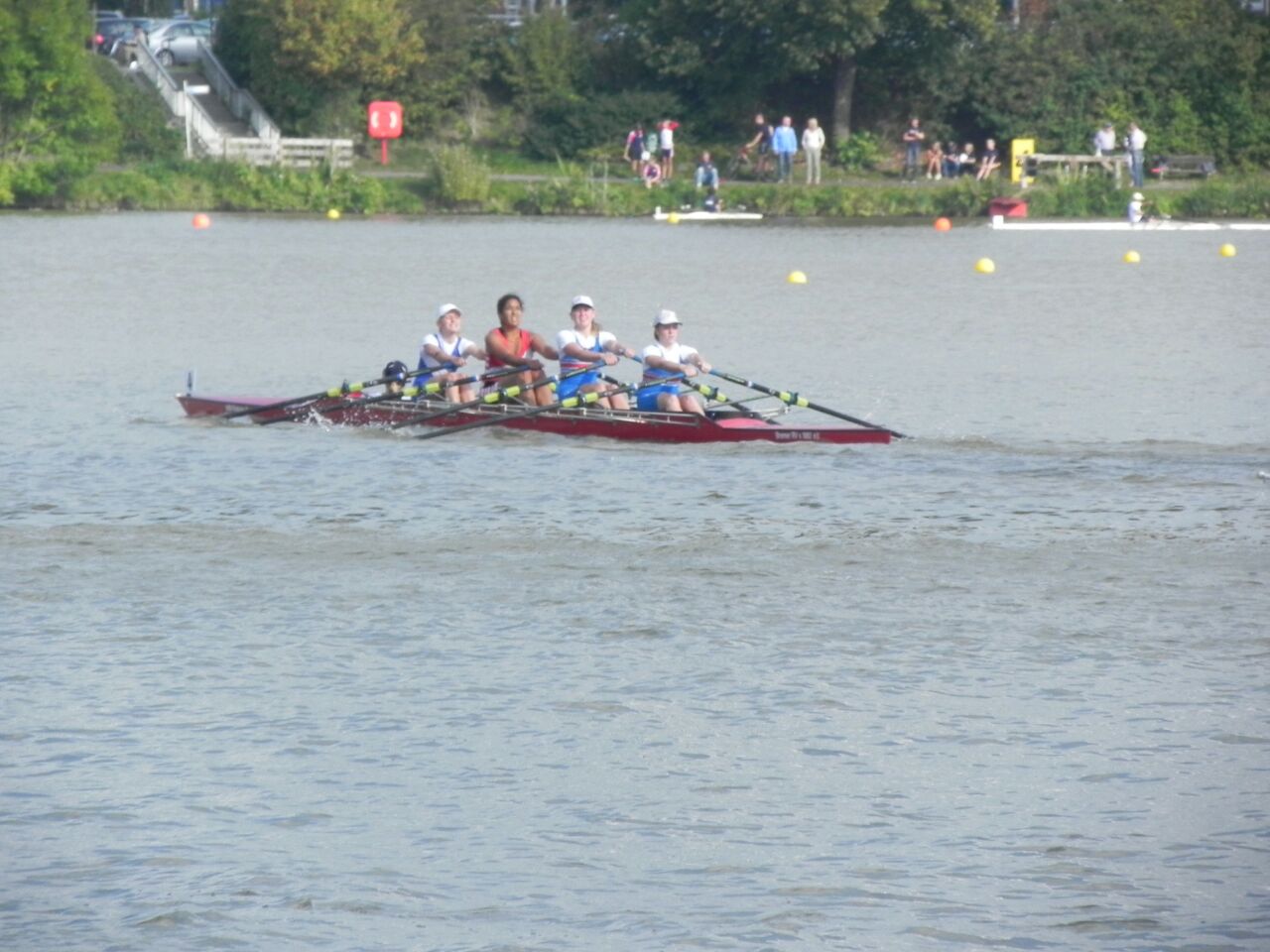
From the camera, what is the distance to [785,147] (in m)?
51.3

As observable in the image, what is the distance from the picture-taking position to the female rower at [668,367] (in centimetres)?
1739

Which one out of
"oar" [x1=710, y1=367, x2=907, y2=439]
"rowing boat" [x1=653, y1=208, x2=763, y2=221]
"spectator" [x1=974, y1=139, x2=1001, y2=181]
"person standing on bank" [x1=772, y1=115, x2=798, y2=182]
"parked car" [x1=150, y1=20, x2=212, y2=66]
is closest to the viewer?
"oar" [x1=710, y1=367, x2=907, y2=439]

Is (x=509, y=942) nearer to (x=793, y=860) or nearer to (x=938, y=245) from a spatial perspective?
(x=793, y=860)

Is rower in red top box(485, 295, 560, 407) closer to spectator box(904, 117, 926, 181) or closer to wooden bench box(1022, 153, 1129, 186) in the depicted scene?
wooden bench box(1022, 153, 1129, 186)

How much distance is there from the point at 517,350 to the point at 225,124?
1550 inches

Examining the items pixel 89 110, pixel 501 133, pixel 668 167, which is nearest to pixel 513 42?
pixel 501 133

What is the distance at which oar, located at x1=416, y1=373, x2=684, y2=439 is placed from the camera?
57.1ft

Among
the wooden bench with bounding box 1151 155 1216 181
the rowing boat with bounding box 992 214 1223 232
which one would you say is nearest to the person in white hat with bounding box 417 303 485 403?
the rowing boat with bounding box 992 214 1223 232

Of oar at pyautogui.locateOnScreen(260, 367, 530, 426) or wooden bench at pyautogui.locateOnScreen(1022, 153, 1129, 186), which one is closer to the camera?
oar at pyautogui.locateOnScreen(260, 367, 530, 426)

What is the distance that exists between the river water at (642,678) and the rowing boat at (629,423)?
0.16 meters

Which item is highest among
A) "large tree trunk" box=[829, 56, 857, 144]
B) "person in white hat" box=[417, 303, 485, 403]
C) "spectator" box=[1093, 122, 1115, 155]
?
"large tree trunk" box=[829, 56, 857, 144]

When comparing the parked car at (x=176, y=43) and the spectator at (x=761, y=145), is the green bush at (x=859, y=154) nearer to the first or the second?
the spectator at (x=761, y=145)

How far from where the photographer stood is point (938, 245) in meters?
43.3

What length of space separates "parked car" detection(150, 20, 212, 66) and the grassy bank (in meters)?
8.83
